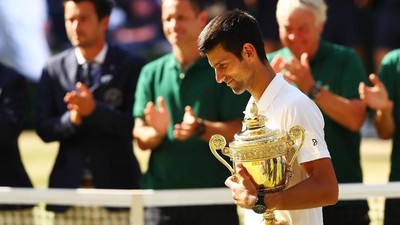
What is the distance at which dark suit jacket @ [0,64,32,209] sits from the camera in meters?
7.15

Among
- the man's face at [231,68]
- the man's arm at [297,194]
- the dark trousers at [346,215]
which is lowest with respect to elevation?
the man's arm at [297,194]

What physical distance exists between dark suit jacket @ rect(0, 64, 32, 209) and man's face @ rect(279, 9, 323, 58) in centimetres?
190

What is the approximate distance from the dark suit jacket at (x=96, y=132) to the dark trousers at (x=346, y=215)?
144cm

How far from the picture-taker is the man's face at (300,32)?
6.55 metres

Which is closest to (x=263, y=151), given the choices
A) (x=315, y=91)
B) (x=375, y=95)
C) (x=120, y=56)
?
(x=315, y=91)

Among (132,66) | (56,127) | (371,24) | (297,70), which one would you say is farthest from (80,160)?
(371,24)

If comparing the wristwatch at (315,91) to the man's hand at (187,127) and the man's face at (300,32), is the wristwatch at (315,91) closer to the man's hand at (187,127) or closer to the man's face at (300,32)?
the man's face at (300,32)

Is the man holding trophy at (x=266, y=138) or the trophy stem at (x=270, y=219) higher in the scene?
the man holding trophy at (x=266, y=138)

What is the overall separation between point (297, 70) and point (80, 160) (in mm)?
1683

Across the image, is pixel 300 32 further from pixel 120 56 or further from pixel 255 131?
pixel 255 131

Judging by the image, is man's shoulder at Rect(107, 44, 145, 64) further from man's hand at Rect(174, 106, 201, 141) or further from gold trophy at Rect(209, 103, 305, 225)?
gold trophy at Rect(209, 103, 305, 225)

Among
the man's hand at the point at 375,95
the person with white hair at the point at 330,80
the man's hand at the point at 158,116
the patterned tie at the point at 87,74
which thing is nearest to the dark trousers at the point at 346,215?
the person with white hair at the point at 330,80

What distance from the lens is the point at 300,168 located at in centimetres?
448

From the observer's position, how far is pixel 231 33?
4.31 meters
